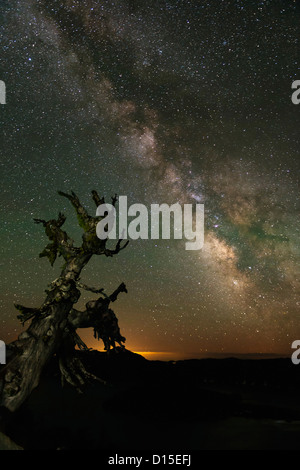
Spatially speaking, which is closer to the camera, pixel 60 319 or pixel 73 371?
pixel 60 319

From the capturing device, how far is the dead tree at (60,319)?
12.6 metres

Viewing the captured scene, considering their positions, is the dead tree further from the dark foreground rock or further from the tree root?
the dark foreground rock

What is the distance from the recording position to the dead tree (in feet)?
41.5

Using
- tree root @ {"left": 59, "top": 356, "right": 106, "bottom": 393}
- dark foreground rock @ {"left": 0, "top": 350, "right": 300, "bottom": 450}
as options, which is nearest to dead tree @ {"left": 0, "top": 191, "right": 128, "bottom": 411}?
tree root @ {"left": 59, "top": 356, "right": 106, "bottom": 393}

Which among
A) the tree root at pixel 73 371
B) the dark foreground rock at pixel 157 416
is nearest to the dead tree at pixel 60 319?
the tree root at pixel 73 371

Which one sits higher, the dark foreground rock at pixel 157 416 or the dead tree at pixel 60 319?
the dead tree at pixel 60 319

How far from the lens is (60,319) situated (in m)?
13.8

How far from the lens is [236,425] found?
1619cm

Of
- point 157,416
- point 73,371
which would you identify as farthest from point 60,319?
point 157,416

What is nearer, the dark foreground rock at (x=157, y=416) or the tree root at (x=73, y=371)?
the dark foreground rock at (x=157, y=416)

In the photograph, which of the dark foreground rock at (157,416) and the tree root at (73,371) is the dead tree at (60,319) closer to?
the tree root at (73,371)

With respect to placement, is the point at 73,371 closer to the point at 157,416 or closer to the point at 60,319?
the point at 60,319
